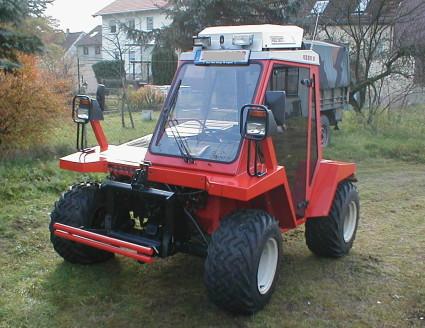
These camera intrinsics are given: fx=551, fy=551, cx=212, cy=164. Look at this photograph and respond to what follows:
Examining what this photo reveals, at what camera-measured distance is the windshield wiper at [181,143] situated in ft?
13.9

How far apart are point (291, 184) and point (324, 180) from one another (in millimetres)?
585

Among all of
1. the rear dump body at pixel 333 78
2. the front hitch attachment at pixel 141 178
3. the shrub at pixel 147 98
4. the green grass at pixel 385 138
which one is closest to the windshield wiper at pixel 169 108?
the front hitch attachment at pixel 141 178

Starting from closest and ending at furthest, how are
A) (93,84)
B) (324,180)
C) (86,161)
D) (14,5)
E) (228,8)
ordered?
(86,161), (324,180), (14,5), (228,8), (93,84)

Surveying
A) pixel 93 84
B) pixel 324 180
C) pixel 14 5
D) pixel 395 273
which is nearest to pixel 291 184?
pixel 324 180

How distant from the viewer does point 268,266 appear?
14.2 ft

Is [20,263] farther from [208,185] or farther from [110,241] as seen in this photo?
[208,185]

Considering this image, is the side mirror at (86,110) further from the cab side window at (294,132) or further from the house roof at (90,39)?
the house roof at (90,39)

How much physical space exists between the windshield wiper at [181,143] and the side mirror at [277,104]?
2.46ft

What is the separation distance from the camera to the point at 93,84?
40.9 meters

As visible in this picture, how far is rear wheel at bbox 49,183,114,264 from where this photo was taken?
4.61m

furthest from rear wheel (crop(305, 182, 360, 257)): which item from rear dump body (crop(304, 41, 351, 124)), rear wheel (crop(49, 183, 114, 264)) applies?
rear dump body (crop(304, 41, 351, 124))

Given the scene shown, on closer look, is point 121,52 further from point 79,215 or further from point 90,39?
point 90,39

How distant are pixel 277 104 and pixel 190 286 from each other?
1.81 m

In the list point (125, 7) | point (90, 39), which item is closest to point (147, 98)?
point (125, 7)
